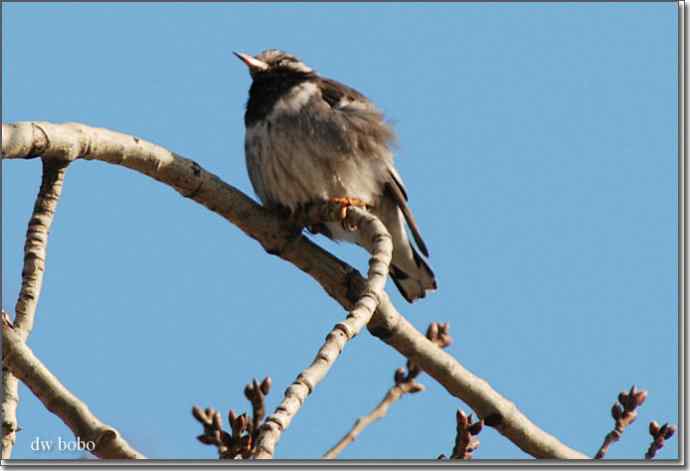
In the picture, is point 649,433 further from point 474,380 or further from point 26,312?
point 26,312

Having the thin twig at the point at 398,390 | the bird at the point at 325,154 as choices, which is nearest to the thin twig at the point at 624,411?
the thin twig at the point at 398,390

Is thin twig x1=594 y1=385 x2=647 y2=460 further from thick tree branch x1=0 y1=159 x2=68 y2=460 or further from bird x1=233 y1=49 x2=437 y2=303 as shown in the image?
thick tree branch x1=0 y1=159 x2=68 y2=460

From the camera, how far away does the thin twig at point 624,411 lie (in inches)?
209

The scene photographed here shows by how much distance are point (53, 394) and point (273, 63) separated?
3.81m

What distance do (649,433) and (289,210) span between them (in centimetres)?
249

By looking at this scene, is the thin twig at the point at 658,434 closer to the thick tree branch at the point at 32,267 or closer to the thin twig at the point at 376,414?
the thin twig at the point at 376,414

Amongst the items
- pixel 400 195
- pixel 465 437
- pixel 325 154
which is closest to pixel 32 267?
pixel 465 437

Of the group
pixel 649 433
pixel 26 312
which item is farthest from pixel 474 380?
pixel 26 312

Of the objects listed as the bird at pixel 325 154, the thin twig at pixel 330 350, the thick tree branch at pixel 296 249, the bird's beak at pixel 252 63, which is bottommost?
the thin twig at pixel 330 350

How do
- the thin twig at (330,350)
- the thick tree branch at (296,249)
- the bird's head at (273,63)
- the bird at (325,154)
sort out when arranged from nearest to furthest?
the thin twig at (330,350)
the thick tree branch at (296,249)
the bird at (325,154)
the bird's head at (273,63)

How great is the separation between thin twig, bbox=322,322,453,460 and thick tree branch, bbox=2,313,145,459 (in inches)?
36.9

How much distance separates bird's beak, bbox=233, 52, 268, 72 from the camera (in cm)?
772

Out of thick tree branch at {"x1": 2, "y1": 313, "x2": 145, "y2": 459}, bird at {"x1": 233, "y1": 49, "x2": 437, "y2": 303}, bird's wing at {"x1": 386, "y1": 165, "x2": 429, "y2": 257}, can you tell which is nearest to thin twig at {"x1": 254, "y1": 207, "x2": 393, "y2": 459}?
thick tree branch at {"x1": 2, "y1": 313, "x2": 145, "y2": 459}

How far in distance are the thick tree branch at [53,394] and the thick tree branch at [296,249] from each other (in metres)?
0.84
